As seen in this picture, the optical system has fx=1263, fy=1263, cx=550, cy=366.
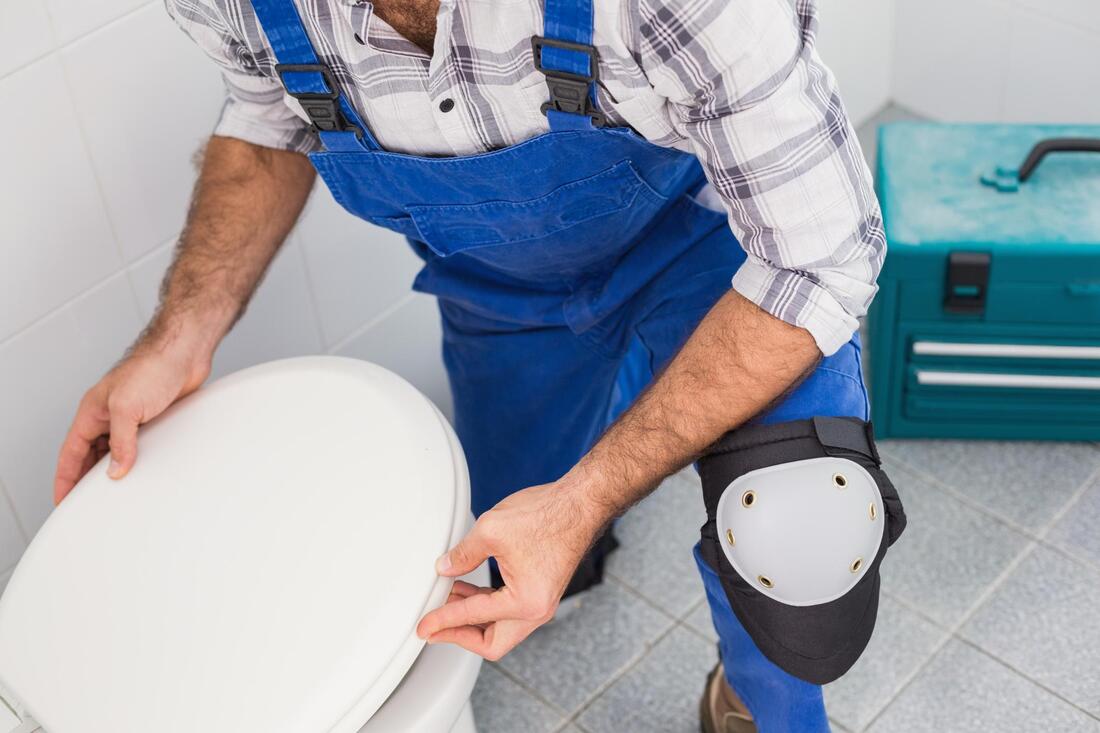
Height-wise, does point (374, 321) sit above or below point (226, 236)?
below

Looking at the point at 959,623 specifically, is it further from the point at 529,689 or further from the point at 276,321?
the point at 276,321

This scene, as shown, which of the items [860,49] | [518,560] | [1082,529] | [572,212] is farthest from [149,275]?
[860,49]

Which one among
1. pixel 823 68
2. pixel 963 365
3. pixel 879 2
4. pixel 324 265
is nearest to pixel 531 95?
pixel 823 68

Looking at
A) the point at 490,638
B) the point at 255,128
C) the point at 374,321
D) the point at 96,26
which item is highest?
the point at 96,26

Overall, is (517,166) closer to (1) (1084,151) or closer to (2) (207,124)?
(2) (207,124)

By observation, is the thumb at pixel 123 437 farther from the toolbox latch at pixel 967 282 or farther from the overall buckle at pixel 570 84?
the toolbox latch at pixel 967 282

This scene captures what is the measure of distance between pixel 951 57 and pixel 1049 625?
3.30 ft

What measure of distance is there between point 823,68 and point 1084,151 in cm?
76

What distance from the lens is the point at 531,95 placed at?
0.97m

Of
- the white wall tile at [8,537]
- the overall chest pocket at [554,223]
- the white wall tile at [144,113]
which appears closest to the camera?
the overall chest pocket at [554,223]

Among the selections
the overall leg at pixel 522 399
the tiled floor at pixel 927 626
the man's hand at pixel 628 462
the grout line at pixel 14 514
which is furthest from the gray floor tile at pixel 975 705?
the grout line at pixel 14 514

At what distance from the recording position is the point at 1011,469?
160 centimetres

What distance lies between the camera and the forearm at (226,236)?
1160mm

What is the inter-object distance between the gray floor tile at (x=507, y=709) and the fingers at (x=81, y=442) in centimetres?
52
